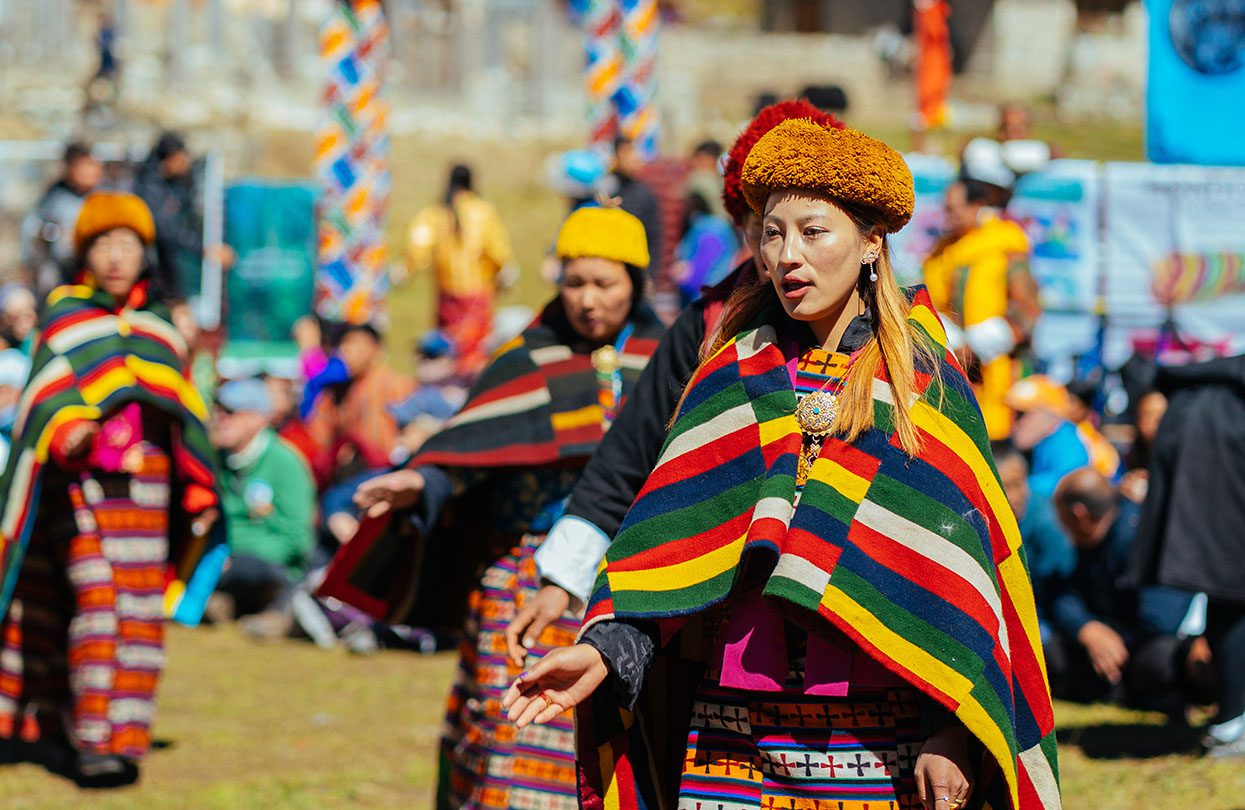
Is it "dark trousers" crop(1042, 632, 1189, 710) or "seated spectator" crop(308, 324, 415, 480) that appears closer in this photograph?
"dark trousers" crop(1042, 632, 1189, 710)

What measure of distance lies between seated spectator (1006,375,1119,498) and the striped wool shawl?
4.24 metres

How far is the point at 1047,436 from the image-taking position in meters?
8.91

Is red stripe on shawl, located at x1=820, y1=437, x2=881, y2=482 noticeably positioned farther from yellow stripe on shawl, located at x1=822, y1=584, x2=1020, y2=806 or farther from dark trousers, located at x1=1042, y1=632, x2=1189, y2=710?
dark trousers, located at x1=1042, y1=632, x2=1189, y2=710

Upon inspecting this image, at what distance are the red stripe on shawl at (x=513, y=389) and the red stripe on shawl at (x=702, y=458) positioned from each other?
1.71 m

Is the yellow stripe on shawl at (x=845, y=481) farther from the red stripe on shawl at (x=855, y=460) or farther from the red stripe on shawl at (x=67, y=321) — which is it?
the red stripe on shawl at (x=67, y=321)

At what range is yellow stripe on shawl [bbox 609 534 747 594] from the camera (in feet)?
10.5

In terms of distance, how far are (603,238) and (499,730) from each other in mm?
1366

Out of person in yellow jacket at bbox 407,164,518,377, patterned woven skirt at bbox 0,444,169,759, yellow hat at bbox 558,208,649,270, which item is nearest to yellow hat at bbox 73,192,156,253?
patterned woven skirt at bbox 0,444,169,759

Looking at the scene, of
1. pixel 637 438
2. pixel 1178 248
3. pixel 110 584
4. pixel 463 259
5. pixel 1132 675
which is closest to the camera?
pixel 637 438

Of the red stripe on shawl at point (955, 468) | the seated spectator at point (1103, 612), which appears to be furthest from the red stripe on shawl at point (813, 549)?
the seated spectator at point (1103, 612)

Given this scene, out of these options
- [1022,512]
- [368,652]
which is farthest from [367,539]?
[368,652]

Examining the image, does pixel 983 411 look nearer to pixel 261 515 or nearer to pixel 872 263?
pixel 872 263

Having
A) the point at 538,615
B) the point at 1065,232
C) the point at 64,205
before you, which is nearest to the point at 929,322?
the point at 538,615

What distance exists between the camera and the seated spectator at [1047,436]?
8.87 m
